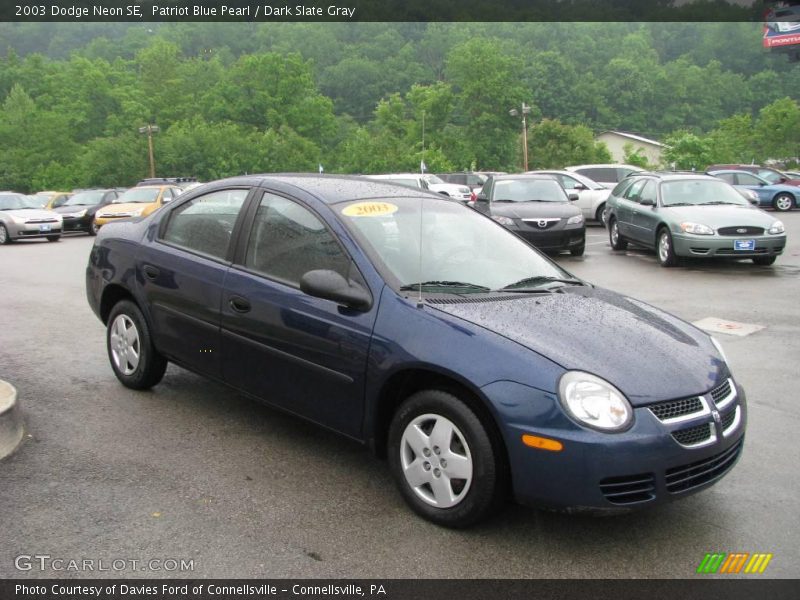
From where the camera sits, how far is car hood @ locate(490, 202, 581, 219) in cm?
1415

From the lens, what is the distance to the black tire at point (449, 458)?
328 cm

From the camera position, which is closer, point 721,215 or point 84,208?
point 721,215

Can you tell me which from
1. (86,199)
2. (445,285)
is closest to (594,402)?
(445,285)

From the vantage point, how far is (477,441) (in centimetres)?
328

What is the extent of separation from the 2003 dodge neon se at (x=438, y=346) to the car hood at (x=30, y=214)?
18.0 metres

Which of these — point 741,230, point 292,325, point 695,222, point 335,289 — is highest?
point 335,289

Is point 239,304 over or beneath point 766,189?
over

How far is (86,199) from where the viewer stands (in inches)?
990

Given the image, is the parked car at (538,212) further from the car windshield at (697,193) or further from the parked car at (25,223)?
the parked car at (25,223)

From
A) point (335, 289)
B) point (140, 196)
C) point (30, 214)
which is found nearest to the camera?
point (335, 289)

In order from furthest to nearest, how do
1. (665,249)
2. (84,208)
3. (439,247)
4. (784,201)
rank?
1. (784,201)
2. (84,208)
3. (665,249)
4. (439,247)

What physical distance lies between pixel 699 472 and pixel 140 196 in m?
22.1

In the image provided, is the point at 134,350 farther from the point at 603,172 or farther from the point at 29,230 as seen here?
the point at 603,172

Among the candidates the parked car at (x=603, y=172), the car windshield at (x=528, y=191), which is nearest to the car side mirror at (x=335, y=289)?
the car windshield at (x=528, y=191)
